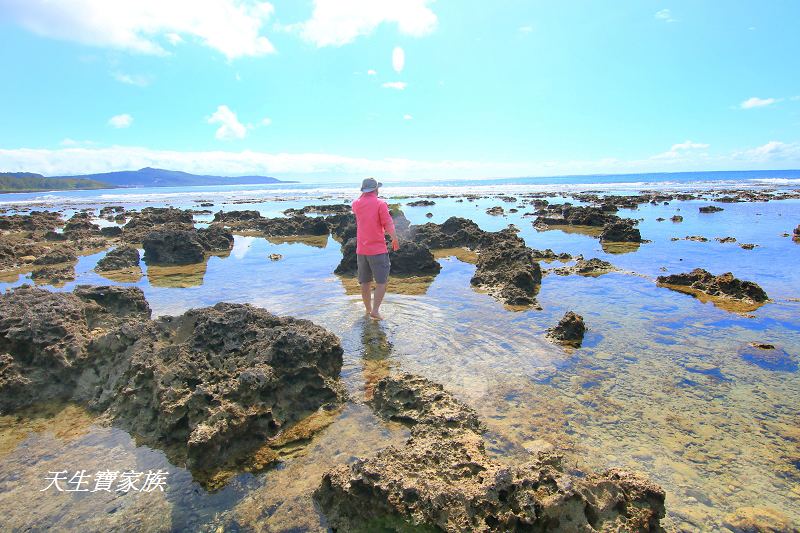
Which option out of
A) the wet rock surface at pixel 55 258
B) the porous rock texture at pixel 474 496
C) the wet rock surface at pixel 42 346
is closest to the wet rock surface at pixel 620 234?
the porous rock texture at pixel 474 496

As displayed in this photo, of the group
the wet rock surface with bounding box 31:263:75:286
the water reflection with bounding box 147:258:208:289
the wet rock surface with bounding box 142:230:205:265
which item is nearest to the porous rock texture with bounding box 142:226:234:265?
the wet rock surface with bounding box 142:230:205:265

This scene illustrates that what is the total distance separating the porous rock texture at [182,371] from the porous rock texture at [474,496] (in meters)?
1.31

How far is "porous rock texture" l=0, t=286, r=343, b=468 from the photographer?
4.35m

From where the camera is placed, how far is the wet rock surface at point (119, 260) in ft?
46.9

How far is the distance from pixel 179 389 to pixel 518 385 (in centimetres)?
379

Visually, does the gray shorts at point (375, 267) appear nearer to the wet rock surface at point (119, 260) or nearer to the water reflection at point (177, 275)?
the water reflection at point (177, 275)

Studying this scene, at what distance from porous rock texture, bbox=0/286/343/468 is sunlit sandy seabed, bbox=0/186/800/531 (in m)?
0.30

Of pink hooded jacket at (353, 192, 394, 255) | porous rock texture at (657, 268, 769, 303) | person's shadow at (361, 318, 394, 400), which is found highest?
pink hooded jacket at (353, 192, 394, 255)

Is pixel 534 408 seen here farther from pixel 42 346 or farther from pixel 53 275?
pixel 53 275

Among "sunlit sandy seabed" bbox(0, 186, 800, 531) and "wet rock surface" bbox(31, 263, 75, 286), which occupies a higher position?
"sunlit sandy seabed" bbox(0, 186, 800, 531)

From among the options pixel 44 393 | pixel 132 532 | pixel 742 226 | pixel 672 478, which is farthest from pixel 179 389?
pixel 742 226

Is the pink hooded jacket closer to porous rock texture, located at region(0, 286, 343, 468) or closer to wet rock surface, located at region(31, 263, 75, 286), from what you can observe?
porous rock texture, located at region(0, 286, 343, 468)

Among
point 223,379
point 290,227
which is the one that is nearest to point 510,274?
point 223,379

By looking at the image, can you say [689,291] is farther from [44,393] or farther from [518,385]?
[44,393]
